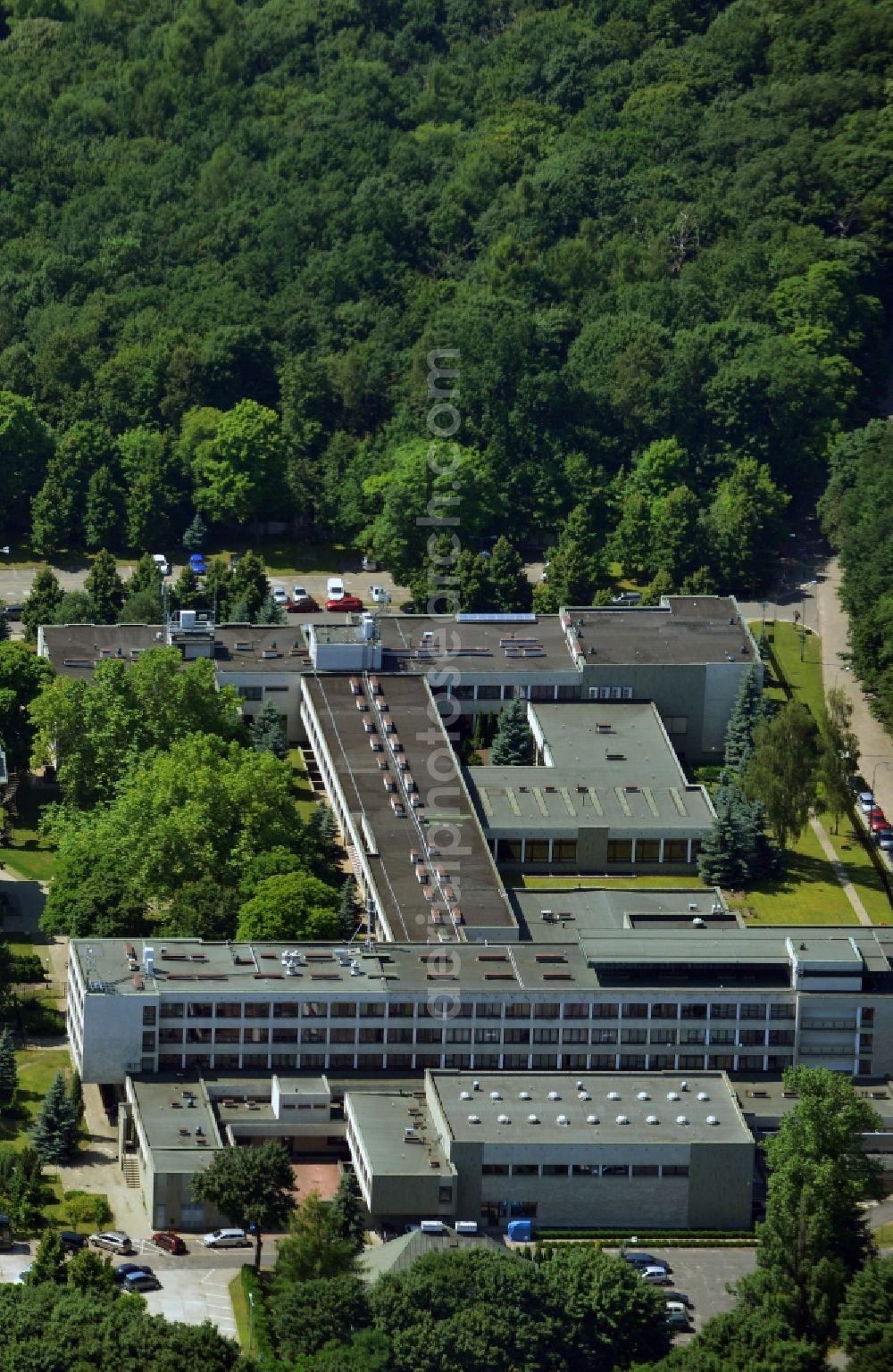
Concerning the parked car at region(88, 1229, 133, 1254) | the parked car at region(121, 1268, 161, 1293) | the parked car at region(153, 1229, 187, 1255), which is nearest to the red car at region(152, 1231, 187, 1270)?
the parked car at region(153, 1229, 187, 1255)

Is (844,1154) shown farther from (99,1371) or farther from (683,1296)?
(99,1371)

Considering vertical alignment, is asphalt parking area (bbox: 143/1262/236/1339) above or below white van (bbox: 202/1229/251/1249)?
below

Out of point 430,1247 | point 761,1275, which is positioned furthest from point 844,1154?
point 430,1247

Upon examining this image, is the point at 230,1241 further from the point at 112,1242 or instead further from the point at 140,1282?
the point at 140,1282

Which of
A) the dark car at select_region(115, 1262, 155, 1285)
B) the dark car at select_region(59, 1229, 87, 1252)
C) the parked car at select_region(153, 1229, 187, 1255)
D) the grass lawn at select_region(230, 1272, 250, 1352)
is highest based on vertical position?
the dark car at select_region(59, 1229, 87, 1252)

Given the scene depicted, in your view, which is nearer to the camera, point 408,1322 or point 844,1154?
point 408,1322

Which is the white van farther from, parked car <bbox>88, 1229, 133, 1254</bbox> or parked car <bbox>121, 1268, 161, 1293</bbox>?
parked car <bbox>121, 1268, 161, 1293</bbox>
